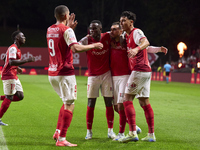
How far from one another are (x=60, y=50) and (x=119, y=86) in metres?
1.56

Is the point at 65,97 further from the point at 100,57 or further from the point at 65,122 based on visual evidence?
the point at 100,57

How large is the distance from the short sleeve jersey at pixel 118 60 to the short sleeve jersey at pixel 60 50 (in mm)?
1134

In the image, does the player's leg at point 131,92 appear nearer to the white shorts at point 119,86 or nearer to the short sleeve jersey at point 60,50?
the white shorts at point 119,86

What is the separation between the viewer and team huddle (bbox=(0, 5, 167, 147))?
6.37 m

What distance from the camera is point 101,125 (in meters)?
8.84

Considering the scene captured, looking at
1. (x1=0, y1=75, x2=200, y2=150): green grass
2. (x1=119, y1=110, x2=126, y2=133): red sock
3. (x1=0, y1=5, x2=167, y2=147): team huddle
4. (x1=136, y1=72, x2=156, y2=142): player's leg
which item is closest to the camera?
(x1=0, y1=5, x2=167, y2=147): team huddle

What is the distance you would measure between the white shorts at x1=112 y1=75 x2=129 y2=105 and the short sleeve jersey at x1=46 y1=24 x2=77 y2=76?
3.95ft

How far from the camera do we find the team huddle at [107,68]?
20.9ft

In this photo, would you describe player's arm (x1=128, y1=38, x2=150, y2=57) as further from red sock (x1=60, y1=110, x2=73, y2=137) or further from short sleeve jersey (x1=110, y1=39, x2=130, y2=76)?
red sock (x1=60, y1=110, x2=73, y2=137)

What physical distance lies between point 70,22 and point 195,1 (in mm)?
51289

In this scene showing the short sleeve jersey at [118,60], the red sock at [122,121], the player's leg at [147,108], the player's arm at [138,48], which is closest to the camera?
the player's arm at [138,48]

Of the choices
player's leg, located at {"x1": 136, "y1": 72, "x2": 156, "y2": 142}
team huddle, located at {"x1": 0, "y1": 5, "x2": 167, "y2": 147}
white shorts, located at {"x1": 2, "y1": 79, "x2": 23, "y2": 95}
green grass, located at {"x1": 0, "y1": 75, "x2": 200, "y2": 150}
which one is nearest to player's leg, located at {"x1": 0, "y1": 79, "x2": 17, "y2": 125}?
white shorts, located at {"x1": 2, "y1": 79, "x2": 23, "y2": 95}

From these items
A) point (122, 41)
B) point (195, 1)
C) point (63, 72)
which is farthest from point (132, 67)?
point (195, 1)

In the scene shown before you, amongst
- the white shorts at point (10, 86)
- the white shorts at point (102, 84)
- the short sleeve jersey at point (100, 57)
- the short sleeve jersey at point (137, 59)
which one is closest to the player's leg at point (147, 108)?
the short sleeve jersey at point (137, 59)
